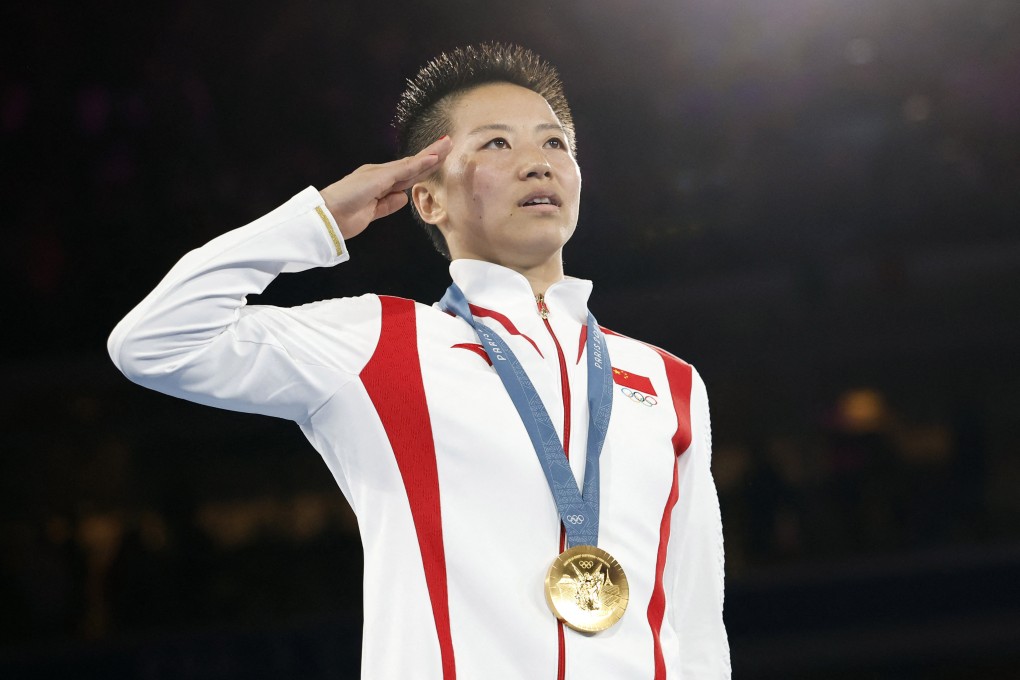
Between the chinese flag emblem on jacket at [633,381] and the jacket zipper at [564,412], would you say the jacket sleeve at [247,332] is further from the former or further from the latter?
the chinese flag emblem on jacket at [633,381]

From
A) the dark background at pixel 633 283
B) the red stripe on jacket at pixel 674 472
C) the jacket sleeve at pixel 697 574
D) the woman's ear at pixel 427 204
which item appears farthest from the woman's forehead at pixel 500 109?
the dark background at pixel 633 283

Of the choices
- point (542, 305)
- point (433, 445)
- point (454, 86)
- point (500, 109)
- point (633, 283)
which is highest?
point (633, 283)

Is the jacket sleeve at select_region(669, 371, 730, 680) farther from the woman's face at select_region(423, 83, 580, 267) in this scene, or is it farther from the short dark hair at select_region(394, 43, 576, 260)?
the short dark hair at select_region(394, 43, 576, 260)

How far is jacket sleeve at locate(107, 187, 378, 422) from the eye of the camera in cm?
181

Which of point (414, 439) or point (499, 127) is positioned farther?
point (499, 127)

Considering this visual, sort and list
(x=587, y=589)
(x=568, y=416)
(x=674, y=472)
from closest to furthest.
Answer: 1. (x=587, y=589)
2. (x=568, y=416)
3. (x=674, y=472)

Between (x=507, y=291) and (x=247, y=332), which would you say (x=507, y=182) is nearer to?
(x=507, y=291)

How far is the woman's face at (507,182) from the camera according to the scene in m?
2.23

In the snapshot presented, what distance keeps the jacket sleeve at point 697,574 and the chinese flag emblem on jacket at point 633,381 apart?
0.42 feet

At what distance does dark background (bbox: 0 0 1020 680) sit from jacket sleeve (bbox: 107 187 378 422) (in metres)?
3.11

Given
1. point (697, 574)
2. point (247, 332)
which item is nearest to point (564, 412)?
point (697, 574)

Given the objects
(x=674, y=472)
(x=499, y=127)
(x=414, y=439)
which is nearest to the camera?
(x=414, y=439)

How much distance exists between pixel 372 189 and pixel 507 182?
0.35 metres

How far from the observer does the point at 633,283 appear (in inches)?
215
